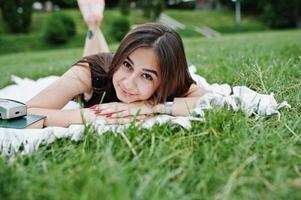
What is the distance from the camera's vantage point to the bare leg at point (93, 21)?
12.8 ft

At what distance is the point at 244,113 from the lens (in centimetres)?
192

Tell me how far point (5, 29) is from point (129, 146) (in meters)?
24.0

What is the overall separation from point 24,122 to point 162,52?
706 mm

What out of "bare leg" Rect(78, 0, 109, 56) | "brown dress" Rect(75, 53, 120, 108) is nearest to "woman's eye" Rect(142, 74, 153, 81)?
"brown dress" Rect(75, 53, 120, 108)

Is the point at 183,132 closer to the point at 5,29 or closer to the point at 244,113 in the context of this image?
the point at 244,113

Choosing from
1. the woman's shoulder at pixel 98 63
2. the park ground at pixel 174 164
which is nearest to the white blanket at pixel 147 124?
the park ground at pixel 174 164

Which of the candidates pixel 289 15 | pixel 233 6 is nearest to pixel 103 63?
pixel 289 15

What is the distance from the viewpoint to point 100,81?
2.44 m

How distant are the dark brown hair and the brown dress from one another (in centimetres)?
15

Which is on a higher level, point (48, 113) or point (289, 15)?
point (48, 113)

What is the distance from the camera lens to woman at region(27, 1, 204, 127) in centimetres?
204

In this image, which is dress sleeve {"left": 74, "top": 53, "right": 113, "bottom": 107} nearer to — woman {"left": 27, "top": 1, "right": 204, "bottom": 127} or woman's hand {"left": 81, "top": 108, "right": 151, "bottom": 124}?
woman {"left": 27, "top": 1, "right": 204, "bottom": 127}

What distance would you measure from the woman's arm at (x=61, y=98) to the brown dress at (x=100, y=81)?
0.04 m

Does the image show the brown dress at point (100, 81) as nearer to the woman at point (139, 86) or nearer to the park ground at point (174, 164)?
the woman at point (139, 86)
